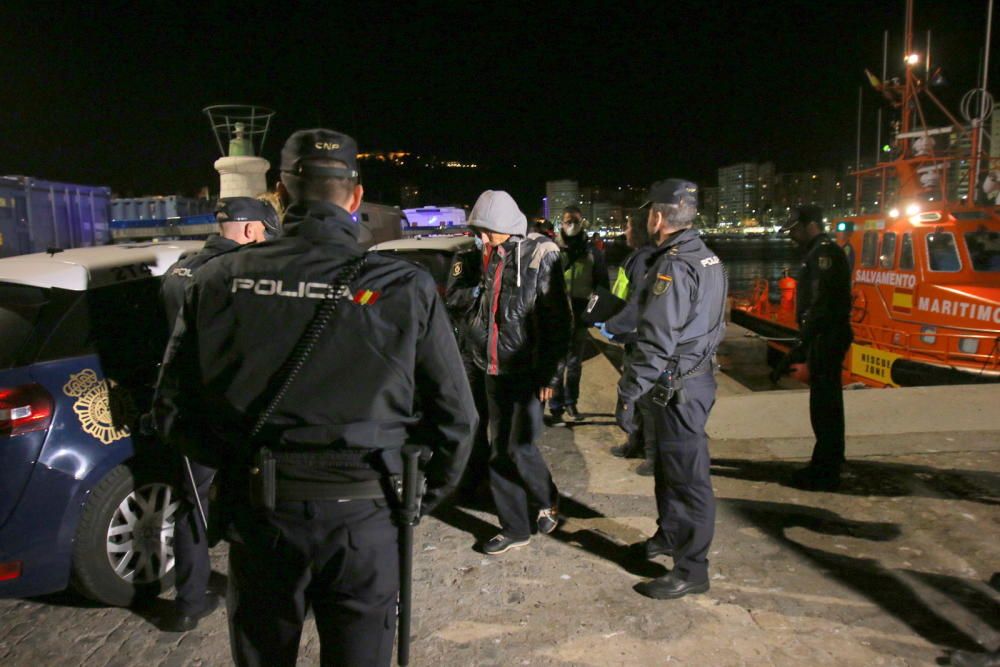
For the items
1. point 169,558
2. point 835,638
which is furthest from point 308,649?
point 835,638

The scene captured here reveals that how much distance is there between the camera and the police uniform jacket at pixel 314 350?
1.71 metres

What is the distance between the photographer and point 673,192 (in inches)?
140

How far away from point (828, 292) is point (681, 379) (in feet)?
6.38

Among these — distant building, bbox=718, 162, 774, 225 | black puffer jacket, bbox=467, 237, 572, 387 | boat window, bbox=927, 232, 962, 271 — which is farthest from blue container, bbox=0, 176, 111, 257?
distant building, bbox=718, 162, 774, 225

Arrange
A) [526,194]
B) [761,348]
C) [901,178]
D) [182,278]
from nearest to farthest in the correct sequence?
[182,278] < [901,178] < [761,348] < [526,194]

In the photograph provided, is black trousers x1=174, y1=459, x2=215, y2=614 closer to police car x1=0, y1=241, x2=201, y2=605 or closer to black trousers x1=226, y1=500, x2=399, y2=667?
police car x1=0, y1=241, x2=201, y2=605

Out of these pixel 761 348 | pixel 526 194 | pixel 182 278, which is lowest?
pixel 761 348

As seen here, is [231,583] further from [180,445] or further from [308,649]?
[308,649]

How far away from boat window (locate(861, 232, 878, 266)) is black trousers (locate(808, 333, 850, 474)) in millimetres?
5805

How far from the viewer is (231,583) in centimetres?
183

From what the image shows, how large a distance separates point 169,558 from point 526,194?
63867 mm

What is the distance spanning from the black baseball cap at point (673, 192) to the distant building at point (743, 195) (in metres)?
131

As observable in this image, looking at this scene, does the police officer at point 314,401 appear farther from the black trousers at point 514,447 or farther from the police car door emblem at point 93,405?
the black trousers at point 514,447

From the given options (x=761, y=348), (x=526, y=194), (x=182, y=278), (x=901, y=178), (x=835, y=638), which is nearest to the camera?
(x=835, y=638)
